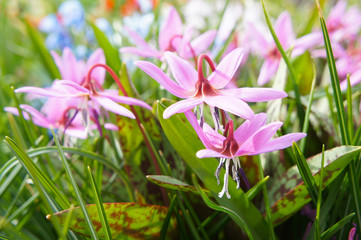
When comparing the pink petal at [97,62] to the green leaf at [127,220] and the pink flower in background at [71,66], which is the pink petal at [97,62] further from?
the green leaf at [127,220]

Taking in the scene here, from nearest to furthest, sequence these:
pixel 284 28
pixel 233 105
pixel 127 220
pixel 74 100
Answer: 1. pixel 233 105
2. pixel 127 220
3. pixel 74 100
4. pixel 284 28

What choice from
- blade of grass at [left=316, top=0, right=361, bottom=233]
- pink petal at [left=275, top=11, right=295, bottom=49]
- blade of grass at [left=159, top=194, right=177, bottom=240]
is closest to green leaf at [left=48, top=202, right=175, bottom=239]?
blade of grass at [left=159, top=194, right=177, bottom=240]

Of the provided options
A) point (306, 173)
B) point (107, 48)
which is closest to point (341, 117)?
point (306, 173)

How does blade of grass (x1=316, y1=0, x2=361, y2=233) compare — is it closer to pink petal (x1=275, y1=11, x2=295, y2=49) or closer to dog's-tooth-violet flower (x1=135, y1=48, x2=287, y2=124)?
dog's-tooth-violet flower (x1=135, y1=48, x2=287, y2=124)

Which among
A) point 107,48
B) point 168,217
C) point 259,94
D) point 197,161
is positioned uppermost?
point 107,48

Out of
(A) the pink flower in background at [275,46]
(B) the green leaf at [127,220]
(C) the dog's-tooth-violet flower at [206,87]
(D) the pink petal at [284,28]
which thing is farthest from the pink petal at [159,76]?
(D) the pink petal at [284,28]

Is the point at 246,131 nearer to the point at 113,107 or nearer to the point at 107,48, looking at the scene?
the point at 113,107

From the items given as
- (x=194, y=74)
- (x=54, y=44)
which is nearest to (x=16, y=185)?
(x=194, y=74)
